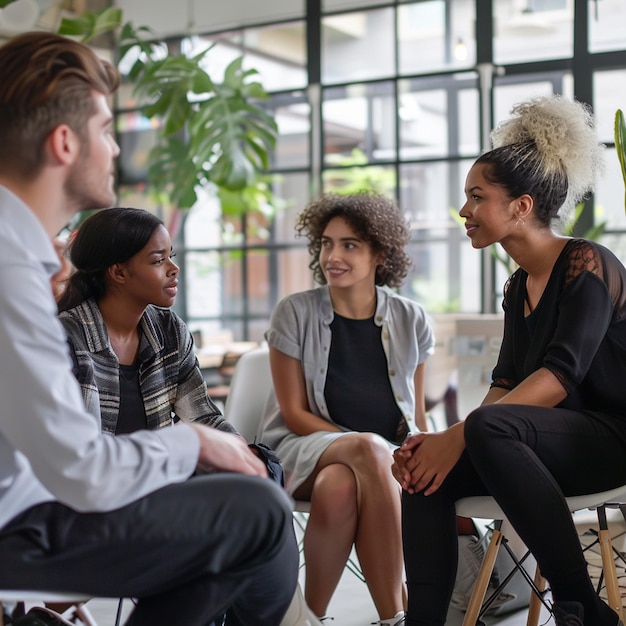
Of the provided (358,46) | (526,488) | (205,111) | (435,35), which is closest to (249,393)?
(526,488)

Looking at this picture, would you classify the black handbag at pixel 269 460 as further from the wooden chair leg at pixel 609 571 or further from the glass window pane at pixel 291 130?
the glass window pane at pixel 291 130

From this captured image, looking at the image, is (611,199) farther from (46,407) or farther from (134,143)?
(46,407)

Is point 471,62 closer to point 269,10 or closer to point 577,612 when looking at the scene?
point 269,10

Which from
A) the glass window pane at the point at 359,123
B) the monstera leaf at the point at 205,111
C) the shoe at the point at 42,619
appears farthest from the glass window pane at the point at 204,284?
the shoe at the point at 42,619

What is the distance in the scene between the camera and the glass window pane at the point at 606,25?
5121 mm

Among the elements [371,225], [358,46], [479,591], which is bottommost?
[479,591]

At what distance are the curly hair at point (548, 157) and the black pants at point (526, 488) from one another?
56cm

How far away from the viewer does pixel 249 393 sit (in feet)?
9.14

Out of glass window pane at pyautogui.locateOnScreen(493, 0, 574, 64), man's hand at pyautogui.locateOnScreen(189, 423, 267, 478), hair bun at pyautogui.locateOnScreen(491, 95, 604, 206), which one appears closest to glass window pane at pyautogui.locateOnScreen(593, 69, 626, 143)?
glass window pane at pyautogui.locateOnScreen(493, 0, 574, 64)

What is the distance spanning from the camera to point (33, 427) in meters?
1.20

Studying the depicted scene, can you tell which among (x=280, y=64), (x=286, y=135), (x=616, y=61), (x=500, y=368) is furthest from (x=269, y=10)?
(x=500, y=368)

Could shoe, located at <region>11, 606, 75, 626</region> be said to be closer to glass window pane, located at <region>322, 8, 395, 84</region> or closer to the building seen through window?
the building seen through window

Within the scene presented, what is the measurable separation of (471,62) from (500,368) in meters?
3.68

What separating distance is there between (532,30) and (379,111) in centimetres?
110
